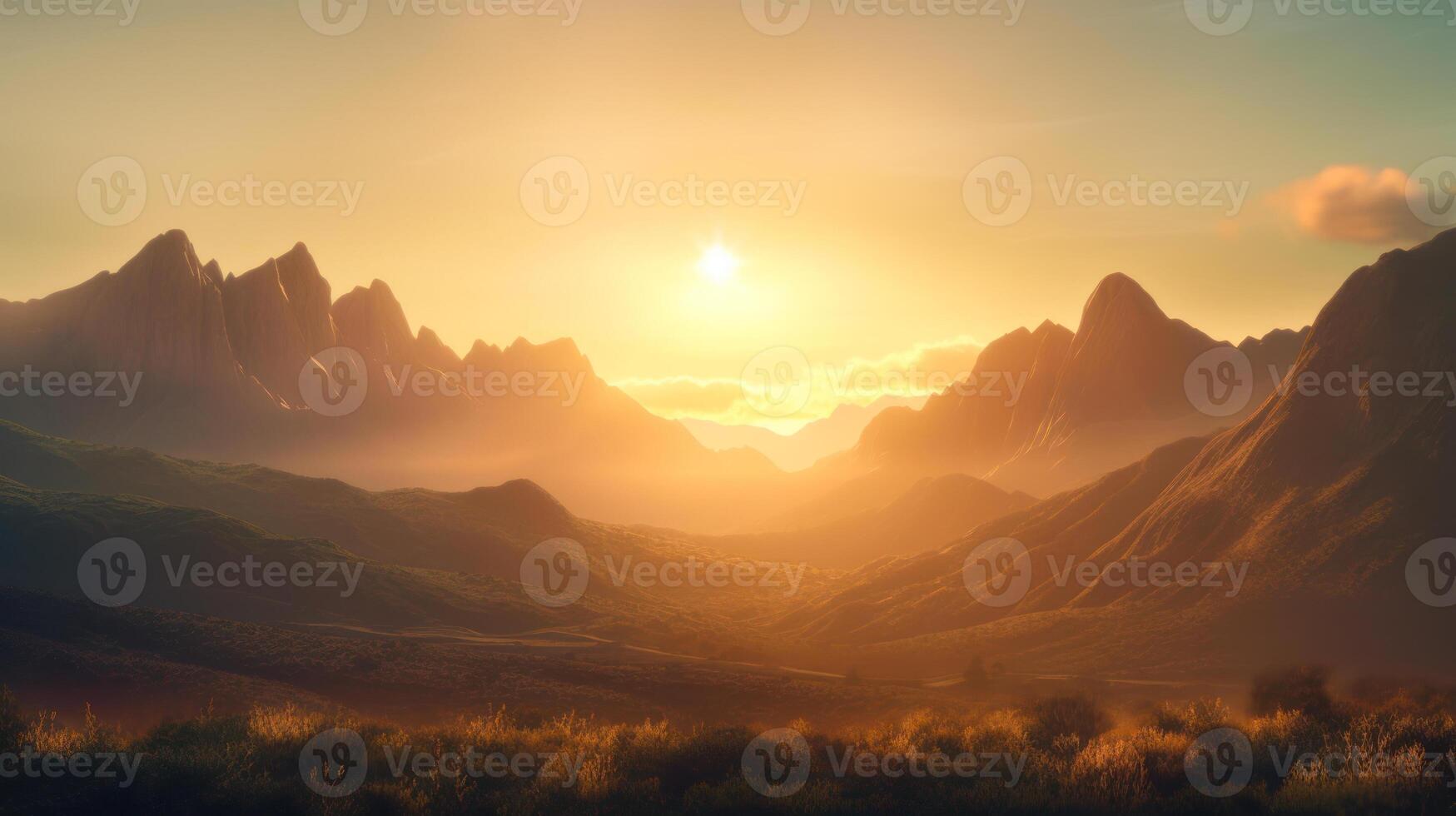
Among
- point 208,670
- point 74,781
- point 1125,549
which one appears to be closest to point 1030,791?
point 74,781

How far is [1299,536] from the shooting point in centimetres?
7900

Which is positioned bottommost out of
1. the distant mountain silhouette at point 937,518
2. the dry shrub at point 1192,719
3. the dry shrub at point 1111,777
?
the distant mountain silhouette at point 937,518

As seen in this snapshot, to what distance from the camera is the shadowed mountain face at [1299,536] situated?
6975cm

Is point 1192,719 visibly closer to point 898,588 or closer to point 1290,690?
point 1290,690

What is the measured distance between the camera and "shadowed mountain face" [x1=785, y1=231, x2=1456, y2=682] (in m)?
69.8

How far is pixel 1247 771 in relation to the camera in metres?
17.7

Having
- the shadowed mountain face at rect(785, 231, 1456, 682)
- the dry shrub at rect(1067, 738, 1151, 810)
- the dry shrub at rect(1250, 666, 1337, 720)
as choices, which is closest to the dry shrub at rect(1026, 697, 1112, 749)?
the dry shrub at rect(1067, 738, 1151, 810)

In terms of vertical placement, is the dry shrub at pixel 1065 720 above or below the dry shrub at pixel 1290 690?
above

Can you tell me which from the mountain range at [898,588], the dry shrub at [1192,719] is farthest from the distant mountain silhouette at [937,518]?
the dry shrub at [1192,719]

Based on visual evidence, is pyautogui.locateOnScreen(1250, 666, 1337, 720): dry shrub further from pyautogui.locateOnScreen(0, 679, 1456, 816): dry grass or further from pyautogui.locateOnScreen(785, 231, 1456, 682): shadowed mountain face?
pyautogui.locateOnScreen(785, 231, 1456, 682): shadowed mountain face

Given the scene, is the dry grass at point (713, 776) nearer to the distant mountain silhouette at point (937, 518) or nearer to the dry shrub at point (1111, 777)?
the dry shrub at point (1111, 777)

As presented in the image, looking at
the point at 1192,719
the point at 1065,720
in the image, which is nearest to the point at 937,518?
the point at 1065,720

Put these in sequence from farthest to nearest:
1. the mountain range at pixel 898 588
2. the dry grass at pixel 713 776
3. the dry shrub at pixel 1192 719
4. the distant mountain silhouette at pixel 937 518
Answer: the distant mountain silhouette at pixel 937 518, the mountain range at pixel 898 588, the dry shrub at pixel 1192 719, the dry grass at pixel 713 776

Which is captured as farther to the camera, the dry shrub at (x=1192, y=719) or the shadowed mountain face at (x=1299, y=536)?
the shadowed mountain face at (x=1299, y=536)
